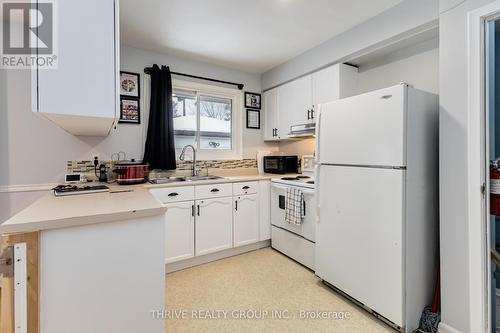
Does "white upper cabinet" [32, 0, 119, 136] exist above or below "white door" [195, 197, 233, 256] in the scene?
above

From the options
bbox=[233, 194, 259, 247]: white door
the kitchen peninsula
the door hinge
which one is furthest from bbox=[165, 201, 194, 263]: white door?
the door hinge

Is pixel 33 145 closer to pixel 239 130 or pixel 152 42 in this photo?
pixel 152 42

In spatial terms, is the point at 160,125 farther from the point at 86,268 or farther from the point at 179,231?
the point at 86,268

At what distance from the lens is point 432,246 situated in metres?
1.78

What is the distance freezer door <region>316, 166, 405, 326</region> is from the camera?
164cm

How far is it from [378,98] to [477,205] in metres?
0.90

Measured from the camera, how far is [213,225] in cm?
271

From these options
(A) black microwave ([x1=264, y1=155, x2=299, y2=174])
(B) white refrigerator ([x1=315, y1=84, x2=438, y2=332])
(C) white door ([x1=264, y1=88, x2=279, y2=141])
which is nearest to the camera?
(B) white refrigerator ([x1=315, y1=84, x2=438, y2=332])

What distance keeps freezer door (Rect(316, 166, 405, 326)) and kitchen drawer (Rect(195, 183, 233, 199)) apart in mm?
1068

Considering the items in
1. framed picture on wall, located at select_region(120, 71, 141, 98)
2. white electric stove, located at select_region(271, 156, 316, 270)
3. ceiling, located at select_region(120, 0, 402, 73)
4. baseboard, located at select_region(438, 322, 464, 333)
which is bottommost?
baseboard, located at select_region(438, 322, 464, 333)

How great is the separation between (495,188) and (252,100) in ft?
9.60

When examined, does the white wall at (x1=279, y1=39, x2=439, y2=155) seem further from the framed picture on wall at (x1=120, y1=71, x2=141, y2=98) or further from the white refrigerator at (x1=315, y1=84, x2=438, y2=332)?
the framed picture on wall at (x1=120, y1=71, x2=141, y2=98)

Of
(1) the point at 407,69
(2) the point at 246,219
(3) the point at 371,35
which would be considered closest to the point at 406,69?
(1) the point at 407,69

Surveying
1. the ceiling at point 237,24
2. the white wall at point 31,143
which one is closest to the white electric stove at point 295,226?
the ceiling at point 237,24
